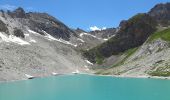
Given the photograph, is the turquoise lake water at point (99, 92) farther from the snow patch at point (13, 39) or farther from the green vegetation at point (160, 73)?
the snow patch at point (13, 39)

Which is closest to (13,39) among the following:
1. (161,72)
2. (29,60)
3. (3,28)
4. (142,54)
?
(3,28)

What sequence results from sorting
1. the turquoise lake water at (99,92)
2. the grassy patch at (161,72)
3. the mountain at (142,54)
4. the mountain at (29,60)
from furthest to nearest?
the mountain at (29,60) < the mountain at (142,54) < the grassy patch at (161,72) < the turquoise lake water at (99,92)

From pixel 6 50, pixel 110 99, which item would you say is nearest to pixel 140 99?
pixel 110 99

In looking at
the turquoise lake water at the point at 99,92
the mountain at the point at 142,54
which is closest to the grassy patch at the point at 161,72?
the mountain at the point at 142,54

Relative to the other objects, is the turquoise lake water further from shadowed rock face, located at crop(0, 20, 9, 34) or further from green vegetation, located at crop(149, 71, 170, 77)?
shadowed rock face, located at crop(0, 20, 9, 34)

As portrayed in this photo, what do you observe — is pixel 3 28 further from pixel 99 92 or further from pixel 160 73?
pixel 99 92

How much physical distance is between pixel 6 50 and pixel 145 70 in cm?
7299

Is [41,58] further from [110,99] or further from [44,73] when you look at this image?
[110,99]

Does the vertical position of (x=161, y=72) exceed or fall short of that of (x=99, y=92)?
it exceeds it

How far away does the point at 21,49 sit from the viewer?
536 ft

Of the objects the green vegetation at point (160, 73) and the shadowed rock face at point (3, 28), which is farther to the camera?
the shadowed rock face at point (3, 28)

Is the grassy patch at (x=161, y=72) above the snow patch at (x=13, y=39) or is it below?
below

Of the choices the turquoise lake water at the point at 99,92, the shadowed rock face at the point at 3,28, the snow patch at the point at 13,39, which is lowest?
the turquoise lake water at the point at 99,92

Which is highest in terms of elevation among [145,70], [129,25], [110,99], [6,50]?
[129,25]
